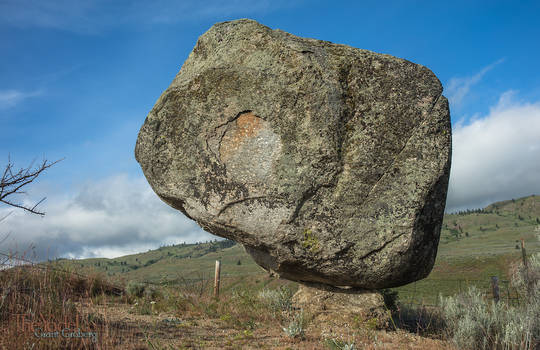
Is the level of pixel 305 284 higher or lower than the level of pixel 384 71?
lower

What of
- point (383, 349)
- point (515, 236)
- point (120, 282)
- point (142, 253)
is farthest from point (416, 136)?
point (142, 253)

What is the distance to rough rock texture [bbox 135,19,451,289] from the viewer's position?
18.6 feet

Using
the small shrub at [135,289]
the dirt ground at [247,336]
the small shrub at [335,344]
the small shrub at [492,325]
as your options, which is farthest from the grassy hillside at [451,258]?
the small shrub at [335,344]

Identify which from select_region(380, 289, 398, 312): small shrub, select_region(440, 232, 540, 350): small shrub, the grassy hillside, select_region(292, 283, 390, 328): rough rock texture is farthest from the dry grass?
select_region(380, 289, 398, 312): small shrub

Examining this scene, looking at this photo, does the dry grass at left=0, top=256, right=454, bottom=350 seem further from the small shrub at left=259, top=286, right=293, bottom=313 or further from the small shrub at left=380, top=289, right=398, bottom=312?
the small shrub at left=380, top=289, right=398, bottom=312

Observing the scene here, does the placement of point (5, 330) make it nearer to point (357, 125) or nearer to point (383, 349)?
point (383, 349)

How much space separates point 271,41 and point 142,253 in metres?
112

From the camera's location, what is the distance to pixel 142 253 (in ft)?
358

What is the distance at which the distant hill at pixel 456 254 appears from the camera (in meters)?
22.9

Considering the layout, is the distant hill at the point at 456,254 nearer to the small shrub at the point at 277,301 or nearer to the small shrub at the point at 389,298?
the small shrub at the point at 277,301

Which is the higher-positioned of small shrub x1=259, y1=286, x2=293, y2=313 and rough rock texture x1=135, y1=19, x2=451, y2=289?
rough rock texture x1=135, y1=19, x2=451, y2=289

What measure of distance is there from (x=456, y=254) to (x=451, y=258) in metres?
12.9

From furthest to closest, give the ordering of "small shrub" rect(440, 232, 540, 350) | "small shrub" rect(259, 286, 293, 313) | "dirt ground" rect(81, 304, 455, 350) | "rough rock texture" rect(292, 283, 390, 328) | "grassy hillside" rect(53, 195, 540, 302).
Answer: "grassy hillside" rect(53, 195, 540, 302) < "small shrub" rect(259, 286, 293, 313) < "rough rock texture" rect(292, 283, 390, 328) < "small shrub" rect(440, 232, 540, 350) < "dirt ground" rect(81, 304, 455, 350)

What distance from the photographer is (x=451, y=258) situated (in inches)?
1056
